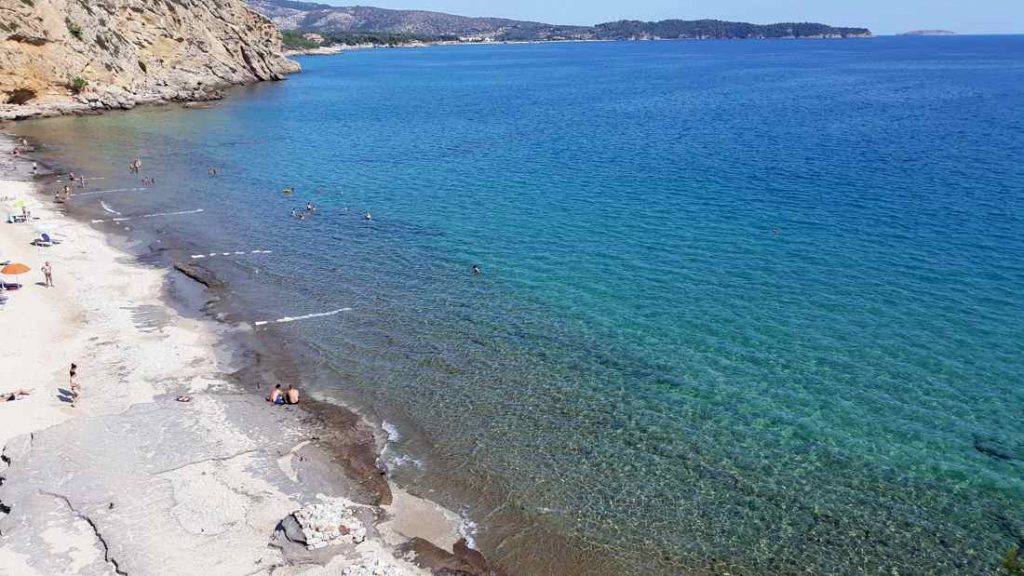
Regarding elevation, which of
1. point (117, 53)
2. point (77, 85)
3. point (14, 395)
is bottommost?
point (14, 395)

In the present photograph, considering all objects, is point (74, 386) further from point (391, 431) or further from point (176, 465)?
point (391, 431)

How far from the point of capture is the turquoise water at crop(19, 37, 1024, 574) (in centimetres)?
1938

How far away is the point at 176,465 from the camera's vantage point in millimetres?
20078

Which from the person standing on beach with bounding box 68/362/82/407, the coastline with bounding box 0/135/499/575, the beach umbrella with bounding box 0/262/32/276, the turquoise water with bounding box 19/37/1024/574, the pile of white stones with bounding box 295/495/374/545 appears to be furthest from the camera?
the beach umbrella with bounding box 0/262/32/276

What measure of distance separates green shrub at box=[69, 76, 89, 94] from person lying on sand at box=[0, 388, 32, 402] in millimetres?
73613

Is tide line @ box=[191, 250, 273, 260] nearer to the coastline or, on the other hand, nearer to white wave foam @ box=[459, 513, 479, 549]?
the coastline

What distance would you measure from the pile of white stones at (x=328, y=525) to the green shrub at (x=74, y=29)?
87523mm

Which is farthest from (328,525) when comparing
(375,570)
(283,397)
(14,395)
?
(14,395)

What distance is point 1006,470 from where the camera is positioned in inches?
825

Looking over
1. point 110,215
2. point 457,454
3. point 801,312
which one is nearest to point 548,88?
point 110,215

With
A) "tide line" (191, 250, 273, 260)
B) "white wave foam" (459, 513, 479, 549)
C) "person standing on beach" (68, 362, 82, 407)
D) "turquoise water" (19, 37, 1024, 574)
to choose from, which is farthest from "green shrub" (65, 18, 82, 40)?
"white wave foam" (459, 513, 479, 549)

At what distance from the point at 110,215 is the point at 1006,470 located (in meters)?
48.2

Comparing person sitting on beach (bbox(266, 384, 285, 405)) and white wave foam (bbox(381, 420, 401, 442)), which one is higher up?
person sitting on beach (bbox(266, 384, 285, 405))

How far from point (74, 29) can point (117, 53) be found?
8.33m
